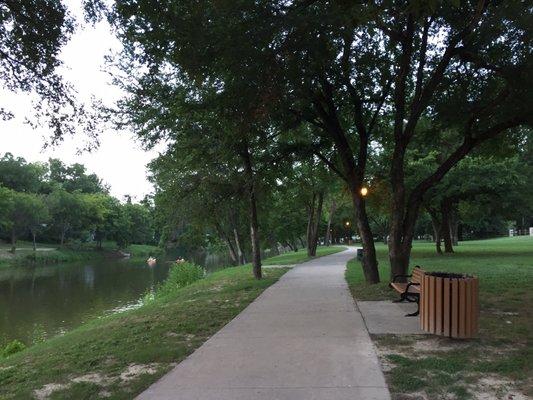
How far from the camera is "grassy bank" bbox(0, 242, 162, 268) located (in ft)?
191

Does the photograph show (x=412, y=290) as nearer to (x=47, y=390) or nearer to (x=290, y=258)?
(x=47, y=390)

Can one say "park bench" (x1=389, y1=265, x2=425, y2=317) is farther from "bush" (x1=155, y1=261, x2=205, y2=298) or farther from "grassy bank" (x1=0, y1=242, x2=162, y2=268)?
"grassy bank" (x1=0, y1=242, x2=162, y2=268)

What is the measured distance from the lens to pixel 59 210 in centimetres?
7606

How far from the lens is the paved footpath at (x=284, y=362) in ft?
16.6

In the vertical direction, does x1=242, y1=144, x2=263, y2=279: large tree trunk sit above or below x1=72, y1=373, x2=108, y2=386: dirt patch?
above

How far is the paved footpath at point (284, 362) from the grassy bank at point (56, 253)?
52.3m

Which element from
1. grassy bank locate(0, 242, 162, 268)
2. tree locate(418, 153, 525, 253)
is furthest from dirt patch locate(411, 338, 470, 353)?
grassy bank locate(0, 242, 162, 268)

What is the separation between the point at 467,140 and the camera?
1214 cm

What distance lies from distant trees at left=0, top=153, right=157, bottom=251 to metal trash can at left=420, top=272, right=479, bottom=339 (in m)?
49.7

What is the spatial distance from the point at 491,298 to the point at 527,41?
211 inches

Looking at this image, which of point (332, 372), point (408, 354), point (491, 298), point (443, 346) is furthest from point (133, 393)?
point (491, 298)

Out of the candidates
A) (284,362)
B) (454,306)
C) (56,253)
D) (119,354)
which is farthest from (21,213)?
(454,306)

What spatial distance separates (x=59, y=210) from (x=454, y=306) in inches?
3008

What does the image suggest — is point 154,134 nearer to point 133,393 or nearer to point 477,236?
point 133,393
